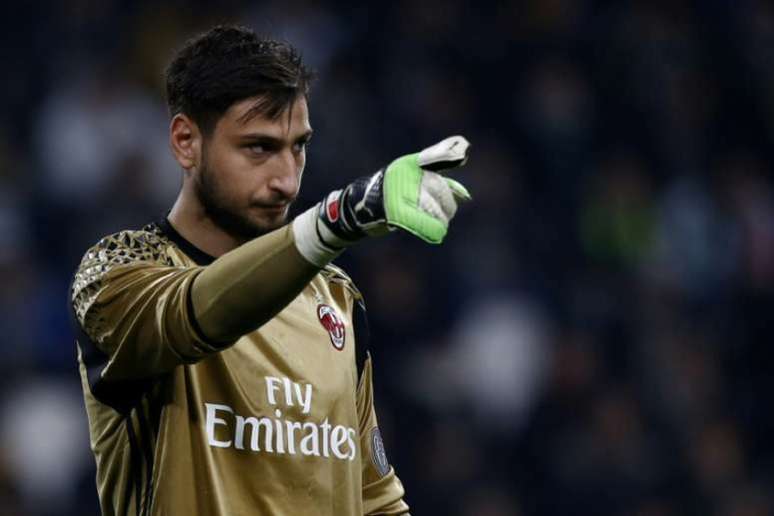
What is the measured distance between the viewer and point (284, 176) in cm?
335

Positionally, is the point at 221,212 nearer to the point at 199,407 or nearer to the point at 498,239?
the point at 199,407

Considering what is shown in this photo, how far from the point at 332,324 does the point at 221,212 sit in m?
0.40

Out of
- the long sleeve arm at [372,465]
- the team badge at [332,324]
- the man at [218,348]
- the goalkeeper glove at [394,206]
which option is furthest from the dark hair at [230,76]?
the long sleeve arm at [372,465]

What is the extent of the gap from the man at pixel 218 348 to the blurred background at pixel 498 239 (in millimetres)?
4190

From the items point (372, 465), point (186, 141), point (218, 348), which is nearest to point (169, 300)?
point (218, 348)

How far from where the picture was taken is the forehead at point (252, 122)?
333 cm

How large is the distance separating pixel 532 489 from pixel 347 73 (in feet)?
9.89

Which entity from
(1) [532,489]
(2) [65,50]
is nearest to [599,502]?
(1) [532,489]

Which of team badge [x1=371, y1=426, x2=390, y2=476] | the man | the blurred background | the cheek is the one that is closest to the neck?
the man

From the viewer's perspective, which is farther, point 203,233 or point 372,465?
point 372,465

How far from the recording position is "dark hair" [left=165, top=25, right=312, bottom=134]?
3.35 m

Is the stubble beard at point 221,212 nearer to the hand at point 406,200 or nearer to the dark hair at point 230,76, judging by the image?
the dark hair at point 230,76

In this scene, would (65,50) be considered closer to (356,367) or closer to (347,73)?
(347,73)

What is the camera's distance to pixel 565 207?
9867mm
